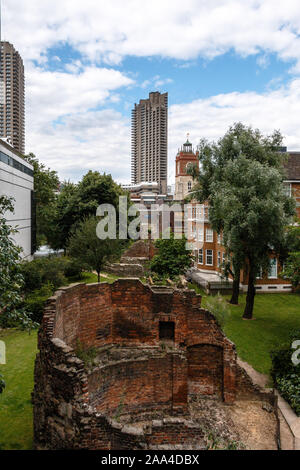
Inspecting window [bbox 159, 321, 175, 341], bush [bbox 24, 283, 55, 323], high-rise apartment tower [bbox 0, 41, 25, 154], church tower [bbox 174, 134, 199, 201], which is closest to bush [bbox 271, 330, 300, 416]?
window [bbox 159, 321, 175, 341]

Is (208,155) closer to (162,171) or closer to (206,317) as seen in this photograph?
(206,317)

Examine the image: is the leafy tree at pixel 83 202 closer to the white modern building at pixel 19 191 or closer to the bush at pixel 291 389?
the white modern building at pixel 19 191

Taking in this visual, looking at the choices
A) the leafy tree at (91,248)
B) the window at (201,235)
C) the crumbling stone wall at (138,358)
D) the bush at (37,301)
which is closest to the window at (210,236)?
the window at (201,235)

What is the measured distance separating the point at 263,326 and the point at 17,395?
1480 centimetres

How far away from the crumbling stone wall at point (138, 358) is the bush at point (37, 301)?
8.94 metres

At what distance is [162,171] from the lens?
19875cm

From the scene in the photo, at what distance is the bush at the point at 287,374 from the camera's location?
11.5m

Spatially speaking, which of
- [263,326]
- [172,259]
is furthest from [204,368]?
[172,259]

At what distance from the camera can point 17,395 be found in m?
12.4

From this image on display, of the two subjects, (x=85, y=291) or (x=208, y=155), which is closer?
(x=85, y=291)

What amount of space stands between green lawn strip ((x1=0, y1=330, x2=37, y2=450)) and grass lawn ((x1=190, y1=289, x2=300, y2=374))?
9664mm

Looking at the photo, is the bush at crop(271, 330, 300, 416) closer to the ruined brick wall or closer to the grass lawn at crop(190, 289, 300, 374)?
the grass lawn at crop(190, 289, 300, 374)

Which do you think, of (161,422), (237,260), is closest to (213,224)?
(237,260)
